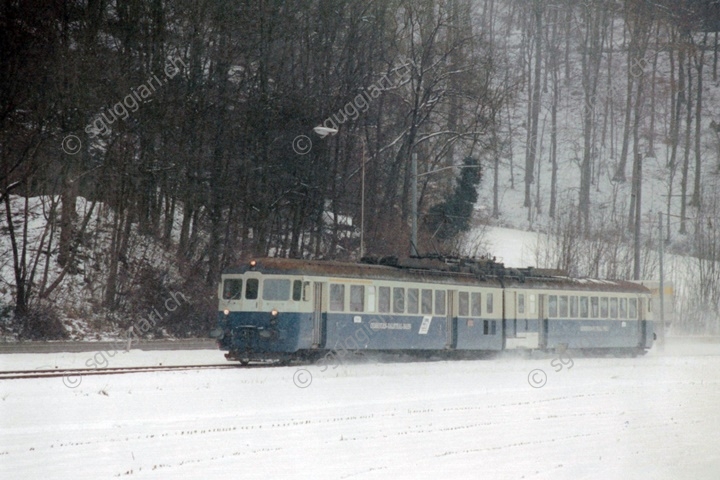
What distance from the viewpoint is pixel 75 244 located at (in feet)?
121

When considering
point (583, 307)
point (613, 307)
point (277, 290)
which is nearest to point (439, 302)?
point (277, 290)

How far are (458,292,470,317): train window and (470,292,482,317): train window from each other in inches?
8.5

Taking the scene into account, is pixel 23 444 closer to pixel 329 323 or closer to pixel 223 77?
pixel 329 323

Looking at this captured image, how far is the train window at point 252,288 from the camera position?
2730cm

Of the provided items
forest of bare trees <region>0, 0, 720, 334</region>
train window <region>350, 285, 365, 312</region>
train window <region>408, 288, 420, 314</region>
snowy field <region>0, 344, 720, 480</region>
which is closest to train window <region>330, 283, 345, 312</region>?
train window <region>350, 285, 365, 312</region>

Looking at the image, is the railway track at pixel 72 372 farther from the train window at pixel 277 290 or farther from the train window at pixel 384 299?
the train window at pixel 384 299

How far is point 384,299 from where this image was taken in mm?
29219

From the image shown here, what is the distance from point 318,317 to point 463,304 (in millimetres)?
6933

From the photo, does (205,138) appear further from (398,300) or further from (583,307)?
(583,307)

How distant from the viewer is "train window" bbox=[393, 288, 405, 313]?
97.1 ft

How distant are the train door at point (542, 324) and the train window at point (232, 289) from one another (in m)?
12.6

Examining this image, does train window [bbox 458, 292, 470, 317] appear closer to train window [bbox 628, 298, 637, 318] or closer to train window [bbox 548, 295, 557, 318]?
train window [bbox 548, 295, 557, 318]

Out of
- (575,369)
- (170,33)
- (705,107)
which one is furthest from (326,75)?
(705,107)

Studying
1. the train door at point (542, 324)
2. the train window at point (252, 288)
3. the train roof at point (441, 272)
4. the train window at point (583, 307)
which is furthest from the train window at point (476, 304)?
the train window at point (252, 288)
